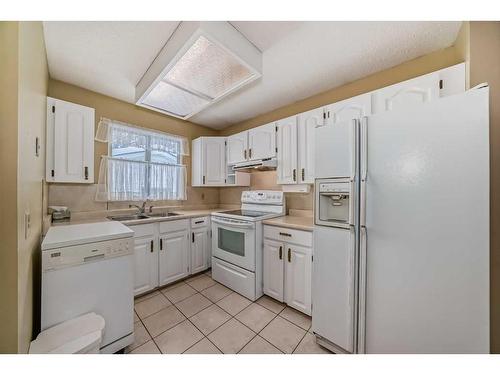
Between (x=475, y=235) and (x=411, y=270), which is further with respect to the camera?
(x=411, y=270)

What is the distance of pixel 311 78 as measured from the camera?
2088 millimetres

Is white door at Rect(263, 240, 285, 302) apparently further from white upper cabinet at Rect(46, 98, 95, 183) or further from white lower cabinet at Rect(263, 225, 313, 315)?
white upper cabinet at Rect(46, 98, 95, 183)

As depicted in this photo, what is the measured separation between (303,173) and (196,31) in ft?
5.35

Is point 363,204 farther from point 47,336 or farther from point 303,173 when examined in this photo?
point 47,336

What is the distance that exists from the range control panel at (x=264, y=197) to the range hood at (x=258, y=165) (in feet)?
1.17

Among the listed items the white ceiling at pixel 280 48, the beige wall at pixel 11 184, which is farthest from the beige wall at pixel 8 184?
the white ceiling at pixel 280 48

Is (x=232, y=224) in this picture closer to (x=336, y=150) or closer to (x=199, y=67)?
(x=336, y=150)

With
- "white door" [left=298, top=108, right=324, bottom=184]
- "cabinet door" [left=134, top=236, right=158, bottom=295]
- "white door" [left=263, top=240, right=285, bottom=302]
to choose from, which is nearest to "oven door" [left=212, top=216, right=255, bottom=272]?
"white door" [left=263, top=240, right=285, bottom=302]

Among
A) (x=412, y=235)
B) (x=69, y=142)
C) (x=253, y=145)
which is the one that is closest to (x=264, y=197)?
(x=253, y=145)

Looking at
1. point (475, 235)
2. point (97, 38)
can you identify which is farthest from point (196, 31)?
point (475, 235)

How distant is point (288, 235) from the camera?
1936mm

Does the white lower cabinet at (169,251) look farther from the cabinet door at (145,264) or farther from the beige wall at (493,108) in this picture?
the beige wall at (493,108)

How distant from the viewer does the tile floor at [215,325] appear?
1472mm

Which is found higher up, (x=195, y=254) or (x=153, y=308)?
(x=195, y=254)
